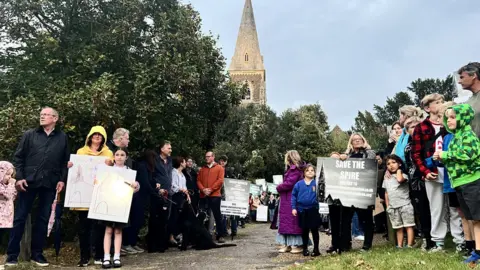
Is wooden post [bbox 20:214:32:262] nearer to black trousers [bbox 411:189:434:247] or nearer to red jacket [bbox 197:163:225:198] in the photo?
red jacket [bbox 197:163:225:198]

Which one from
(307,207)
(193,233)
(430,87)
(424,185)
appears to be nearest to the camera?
(424,185)

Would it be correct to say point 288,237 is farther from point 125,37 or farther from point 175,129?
point 125,37

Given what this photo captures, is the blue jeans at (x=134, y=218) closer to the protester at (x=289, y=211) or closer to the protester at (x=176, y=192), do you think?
the protester at (x=176, y=192)

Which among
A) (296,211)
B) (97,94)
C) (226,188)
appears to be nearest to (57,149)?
(97,94)

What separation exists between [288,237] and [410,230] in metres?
2.31

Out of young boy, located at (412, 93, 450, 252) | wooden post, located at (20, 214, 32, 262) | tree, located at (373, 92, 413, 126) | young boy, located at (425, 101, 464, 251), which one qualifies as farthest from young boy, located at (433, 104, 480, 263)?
tree, located at (373, 92, 413, 126)

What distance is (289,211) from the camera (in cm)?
857

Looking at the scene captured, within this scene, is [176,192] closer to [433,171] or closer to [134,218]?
[134,218]

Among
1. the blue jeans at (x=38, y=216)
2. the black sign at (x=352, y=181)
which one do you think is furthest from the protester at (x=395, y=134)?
the blue jeans at (x=38, y=216)

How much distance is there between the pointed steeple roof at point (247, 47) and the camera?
337 feet

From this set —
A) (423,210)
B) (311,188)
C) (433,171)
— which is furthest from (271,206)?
(433,171)

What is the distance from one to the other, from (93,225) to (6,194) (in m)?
1.43

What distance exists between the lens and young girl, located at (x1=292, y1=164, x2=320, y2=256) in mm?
7663

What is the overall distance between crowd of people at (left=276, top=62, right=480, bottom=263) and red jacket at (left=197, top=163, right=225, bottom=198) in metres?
2.37
